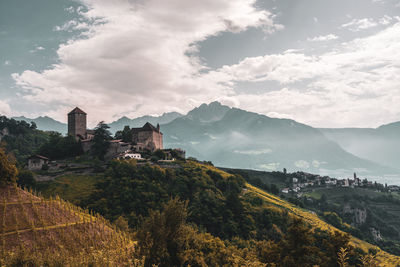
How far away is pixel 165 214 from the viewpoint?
27047 mm

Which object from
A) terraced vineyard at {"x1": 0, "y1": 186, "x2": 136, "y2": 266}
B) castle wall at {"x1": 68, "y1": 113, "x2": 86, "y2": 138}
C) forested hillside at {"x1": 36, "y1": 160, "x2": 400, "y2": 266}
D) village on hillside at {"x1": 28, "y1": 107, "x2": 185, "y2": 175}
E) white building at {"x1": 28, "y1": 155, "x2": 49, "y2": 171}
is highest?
castle wall at {"x1": 68, "y1": 113, "x2": 86, "y2": 138}

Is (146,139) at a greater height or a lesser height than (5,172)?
greater

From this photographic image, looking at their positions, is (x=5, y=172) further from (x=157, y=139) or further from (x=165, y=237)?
(x=157, y=139)

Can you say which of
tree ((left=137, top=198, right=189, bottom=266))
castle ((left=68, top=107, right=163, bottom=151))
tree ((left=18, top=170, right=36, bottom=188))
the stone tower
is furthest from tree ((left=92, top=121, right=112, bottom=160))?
→ tree ((left=137, top=198, right=189, bottom=266))

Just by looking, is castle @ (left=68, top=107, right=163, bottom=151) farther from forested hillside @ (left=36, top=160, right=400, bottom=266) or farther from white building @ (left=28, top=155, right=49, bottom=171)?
white building @ (left=28, top=155, right=49, bottom=171)

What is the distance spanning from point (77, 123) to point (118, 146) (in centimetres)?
2858

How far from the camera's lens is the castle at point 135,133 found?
101 metres

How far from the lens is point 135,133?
103125mm

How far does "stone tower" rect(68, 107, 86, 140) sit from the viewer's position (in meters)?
106

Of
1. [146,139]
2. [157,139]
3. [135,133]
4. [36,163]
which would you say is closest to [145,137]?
[146,139]

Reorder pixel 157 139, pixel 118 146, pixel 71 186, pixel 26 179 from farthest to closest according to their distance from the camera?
pixel 157 139 < pixel 118 146 < pixel 71 186 < pixel 26 179

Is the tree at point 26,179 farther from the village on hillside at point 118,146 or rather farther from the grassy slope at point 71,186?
the village on hillside at point 118,146

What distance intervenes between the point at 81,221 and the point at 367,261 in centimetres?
2754

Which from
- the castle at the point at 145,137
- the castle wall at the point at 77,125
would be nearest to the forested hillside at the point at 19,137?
the castle wall at the point at 77,125
